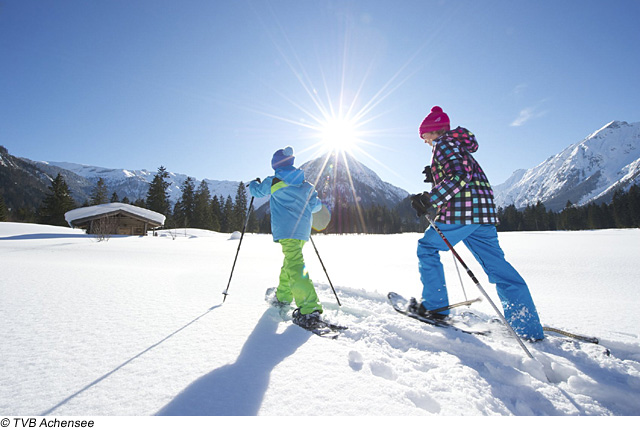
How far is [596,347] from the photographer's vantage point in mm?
2047

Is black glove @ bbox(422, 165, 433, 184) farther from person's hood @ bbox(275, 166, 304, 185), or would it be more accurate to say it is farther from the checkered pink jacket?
person's hood @ bbox(275, 166, 304, 185)

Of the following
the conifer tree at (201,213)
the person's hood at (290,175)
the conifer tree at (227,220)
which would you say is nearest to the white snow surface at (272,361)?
the person's hood at (290,175)

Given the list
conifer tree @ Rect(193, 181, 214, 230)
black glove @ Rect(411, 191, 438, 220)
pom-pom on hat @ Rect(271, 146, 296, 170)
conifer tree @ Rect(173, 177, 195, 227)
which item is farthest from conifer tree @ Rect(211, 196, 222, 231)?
black glove @ Rect(411, 191, 438, 220)

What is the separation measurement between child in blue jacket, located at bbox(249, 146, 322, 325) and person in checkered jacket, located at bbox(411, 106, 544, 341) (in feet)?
3.98

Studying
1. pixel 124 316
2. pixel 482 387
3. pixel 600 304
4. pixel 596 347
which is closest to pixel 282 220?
pixel 124 316

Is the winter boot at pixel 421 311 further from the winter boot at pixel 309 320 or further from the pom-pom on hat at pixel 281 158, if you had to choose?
the pom-pom on hat at pixel 281 158

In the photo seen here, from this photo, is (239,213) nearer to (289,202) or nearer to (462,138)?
(289,202)

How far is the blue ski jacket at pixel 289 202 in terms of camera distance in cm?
289

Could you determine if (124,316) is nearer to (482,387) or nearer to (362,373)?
(362,373)

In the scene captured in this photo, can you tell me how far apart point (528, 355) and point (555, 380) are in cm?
18

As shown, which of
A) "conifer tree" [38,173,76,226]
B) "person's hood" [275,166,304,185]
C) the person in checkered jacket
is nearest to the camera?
the person in checkered jacket

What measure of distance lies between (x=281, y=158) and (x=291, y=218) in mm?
770

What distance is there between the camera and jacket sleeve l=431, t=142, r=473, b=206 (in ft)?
8.25

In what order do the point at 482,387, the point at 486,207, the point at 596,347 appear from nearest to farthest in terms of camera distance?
the point at 482,387 → the point at 596,347 → the point at 486,207
